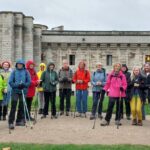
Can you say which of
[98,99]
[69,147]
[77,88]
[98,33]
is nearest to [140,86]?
[98,99]

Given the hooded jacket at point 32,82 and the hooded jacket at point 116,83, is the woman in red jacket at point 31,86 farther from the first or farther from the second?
the hooded jacket at point 116,83

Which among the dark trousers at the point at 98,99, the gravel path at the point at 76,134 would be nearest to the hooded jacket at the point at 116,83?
the gravel path at the point at 76,134

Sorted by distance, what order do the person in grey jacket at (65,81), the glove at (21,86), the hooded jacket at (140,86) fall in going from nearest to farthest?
the glove at (21,86) → the hooded jacket at (140,86) → the person in grey jacket at (65,81)

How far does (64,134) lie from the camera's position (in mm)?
13555

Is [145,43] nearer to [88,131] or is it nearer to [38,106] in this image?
[38,106]

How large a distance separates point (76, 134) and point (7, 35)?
40129 millimetres

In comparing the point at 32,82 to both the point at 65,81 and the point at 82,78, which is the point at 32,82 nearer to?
the point at 65,81

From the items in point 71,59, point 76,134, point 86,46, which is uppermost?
point 86,46

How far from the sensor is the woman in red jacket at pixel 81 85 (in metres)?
17.8

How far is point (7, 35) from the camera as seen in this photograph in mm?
52750

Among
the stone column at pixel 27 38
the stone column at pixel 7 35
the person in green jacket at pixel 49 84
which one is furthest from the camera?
the stone column at pixel 27 38

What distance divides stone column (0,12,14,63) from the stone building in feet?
7.16

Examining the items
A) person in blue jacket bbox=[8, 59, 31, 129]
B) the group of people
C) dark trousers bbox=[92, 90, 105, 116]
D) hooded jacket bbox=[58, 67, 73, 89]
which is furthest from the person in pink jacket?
hooded jacket bbox=[58, 67, 73, 89]

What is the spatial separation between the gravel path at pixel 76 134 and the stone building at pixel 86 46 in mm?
39828
